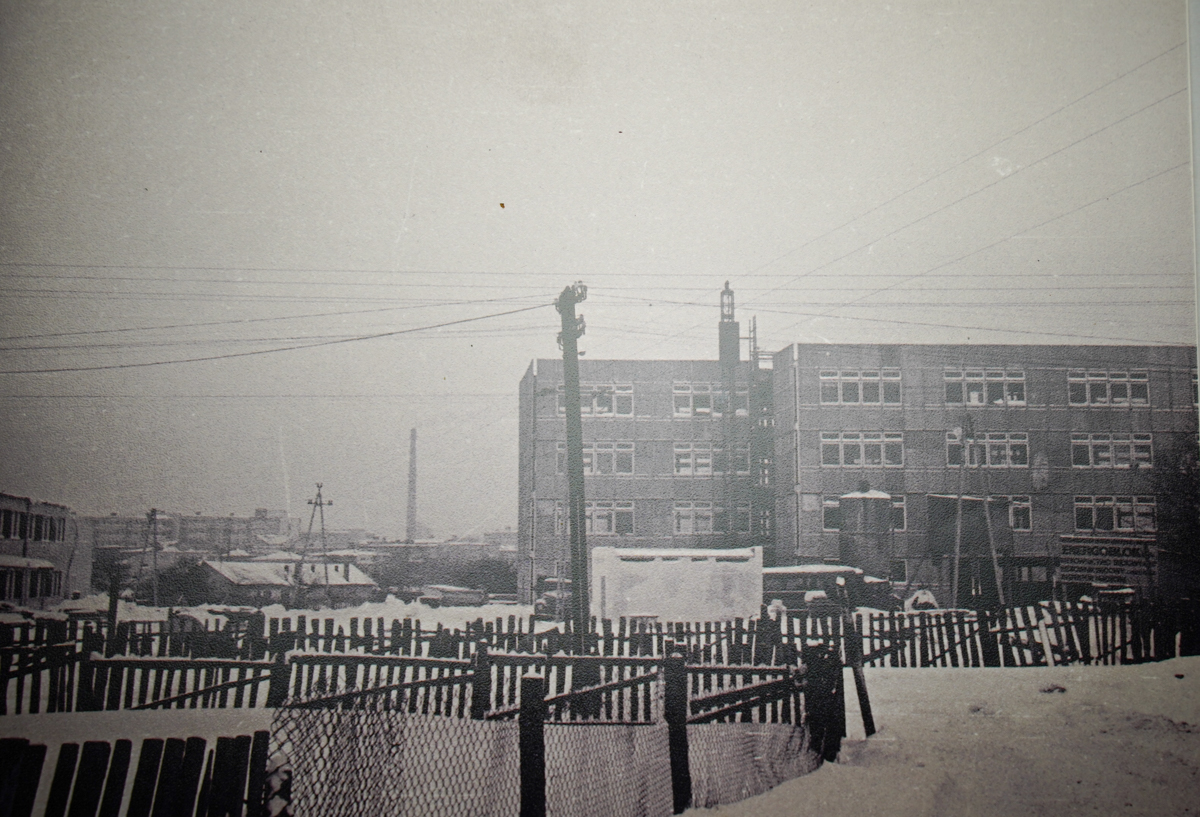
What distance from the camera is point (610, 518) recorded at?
6742 millimetres

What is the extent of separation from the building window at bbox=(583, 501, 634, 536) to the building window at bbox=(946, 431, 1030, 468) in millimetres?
2747

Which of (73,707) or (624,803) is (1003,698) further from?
(73,707)

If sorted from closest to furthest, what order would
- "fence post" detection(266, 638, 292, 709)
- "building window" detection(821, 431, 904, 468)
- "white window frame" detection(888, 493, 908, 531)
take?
"fence post" detection(266, 638, 292, 709)
"building window" detection(821, 431, 904, 468)
"white window frame" detection(888, 493, 908, 531)

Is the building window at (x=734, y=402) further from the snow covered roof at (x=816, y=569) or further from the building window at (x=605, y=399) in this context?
the snow covered roof at (x=816, y=569)

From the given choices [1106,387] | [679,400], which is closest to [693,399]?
[679,400]

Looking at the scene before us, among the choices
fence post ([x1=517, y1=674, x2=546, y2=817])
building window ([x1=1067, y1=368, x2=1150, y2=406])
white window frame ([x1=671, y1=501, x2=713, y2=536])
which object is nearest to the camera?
fence post ([x1=517, y1=674, x2=546, y2=817])

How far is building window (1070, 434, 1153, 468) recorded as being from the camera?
541 cm

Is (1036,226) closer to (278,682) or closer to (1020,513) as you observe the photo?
(1020,513)

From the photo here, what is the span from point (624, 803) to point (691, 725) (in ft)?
2.40

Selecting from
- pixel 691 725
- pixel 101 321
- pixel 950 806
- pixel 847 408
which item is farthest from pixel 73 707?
pixel 847 408

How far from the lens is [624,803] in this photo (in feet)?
11.5

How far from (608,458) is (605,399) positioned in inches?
25.0

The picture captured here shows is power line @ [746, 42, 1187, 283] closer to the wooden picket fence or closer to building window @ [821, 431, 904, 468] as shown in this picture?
building window @ [821, 431, 904, 468]

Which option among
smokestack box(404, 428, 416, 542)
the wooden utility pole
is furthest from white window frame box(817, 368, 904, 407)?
smokestack box(404, 428, 416, 542)
